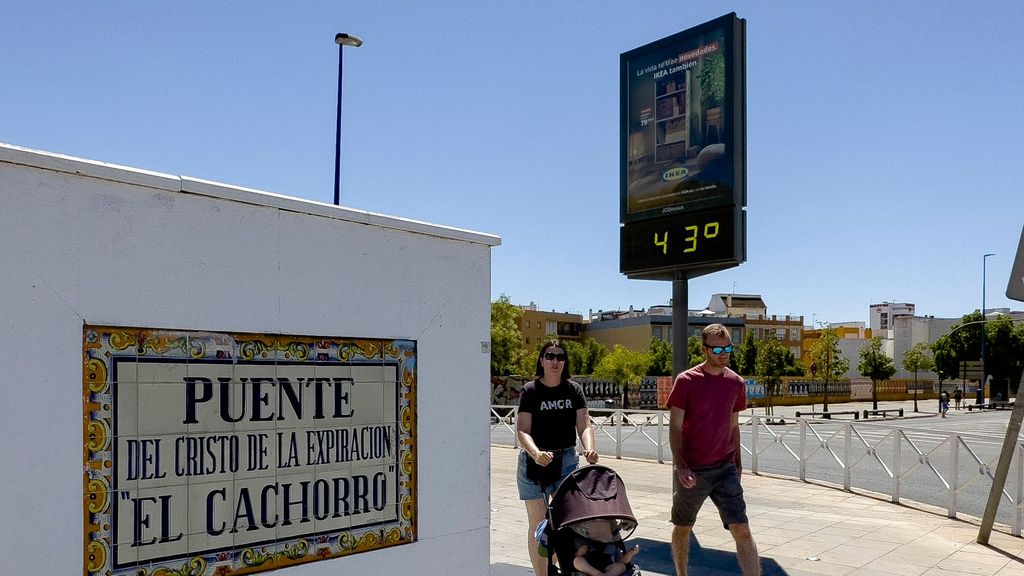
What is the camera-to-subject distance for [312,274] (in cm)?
432

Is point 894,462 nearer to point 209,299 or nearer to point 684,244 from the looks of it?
point 684,244

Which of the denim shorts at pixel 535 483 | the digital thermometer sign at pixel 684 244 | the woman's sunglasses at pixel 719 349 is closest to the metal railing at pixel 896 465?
the digital thermometer sign at pixel 684 244

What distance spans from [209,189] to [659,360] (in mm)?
70321

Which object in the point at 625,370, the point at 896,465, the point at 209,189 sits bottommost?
the point at 625,370

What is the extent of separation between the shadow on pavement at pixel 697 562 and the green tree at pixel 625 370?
42.4m

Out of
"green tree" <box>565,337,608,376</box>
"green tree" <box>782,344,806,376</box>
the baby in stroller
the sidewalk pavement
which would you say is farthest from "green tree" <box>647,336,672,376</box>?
the baby in stroller

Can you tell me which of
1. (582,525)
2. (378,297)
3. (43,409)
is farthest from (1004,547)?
(43,409)

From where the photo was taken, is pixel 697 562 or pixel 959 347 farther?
pixel 959 347

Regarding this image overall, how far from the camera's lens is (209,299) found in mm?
3898

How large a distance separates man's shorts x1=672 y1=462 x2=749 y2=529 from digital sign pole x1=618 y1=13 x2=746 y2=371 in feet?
10.6

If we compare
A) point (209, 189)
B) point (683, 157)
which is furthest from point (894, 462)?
point (209, 189)

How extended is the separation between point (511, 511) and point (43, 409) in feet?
22.4

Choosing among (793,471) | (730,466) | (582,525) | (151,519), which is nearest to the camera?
(151,519)

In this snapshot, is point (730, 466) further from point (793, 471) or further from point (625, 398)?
point (625, 398)
